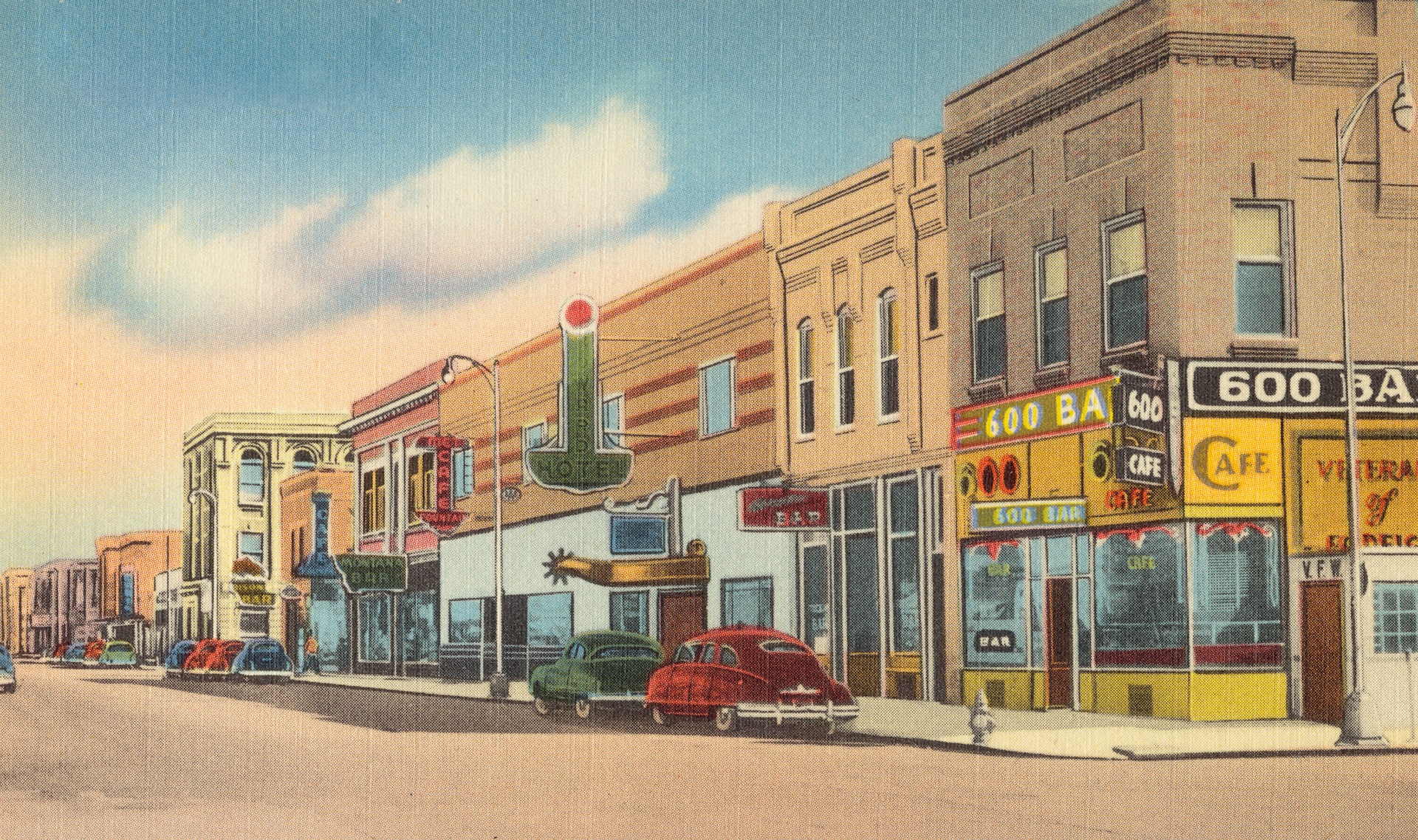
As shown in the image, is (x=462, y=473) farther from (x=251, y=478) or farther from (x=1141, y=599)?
(x=251, y=478)

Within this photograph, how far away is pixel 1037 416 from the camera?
105 ft

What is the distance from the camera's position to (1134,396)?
28.0 metres

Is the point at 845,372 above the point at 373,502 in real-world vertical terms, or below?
above

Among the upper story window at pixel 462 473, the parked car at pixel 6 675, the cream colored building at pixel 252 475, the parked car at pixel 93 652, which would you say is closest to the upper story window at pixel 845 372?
the parked car at pixel 6 675

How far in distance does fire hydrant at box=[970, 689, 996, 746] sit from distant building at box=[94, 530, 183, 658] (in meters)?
135

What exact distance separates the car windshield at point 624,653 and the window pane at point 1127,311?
9.72 metres

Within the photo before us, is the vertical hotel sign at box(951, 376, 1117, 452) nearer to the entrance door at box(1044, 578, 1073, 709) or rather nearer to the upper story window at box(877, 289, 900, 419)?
the entrance door at box(1044, 578, 1073, 709)

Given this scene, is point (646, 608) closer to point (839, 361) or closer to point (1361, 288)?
point (839, 361)

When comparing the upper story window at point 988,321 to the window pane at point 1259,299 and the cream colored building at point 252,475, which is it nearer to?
the window pane at point 1259,299

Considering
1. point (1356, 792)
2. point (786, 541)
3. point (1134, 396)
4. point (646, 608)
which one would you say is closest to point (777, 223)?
point (786, 541)

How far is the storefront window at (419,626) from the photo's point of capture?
2702 inches

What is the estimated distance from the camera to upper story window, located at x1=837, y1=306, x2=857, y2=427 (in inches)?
1560

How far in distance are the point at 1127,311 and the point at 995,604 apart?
645 cm

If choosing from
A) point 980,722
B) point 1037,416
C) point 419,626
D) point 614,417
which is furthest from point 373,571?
point 980,722
